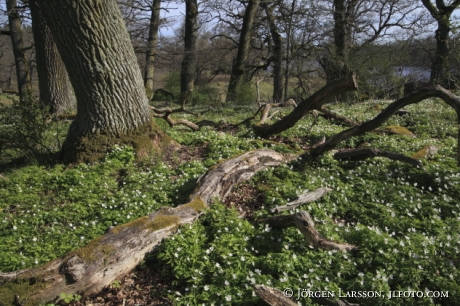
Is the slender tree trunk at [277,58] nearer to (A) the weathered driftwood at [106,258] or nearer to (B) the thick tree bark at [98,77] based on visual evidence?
(B) the thick tree bark at [98,77]

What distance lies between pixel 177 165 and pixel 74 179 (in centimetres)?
191

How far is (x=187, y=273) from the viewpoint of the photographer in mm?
3467

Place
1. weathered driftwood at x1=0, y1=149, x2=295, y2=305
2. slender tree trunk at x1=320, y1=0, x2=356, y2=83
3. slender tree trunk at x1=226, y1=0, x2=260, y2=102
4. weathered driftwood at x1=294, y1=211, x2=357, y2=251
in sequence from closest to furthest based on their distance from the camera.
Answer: weathered driftwood at x1=0, y1=149, x2=295, y2=305, weathered driftwood at x1=294, y1=211, x2=357, y2=251, slender tree trunk at x1=320, y1=0, x2=356, y2=83, slender tree trunk at x1=226, y1=0, x2=260, y2=102

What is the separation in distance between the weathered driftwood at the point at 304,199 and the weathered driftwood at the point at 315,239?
780 mm

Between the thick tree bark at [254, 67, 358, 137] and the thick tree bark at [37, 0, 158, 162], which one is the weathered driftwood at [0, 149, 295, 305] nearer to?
the thick tree bark at [37, 0, 158, 162]

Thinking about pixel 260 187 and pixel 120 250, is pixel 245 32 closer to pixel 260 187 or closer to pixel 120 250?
pixel 260 187

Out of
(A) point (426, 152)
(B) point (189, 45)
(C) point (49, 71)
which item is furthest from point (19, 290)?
(B) point (189, 45)

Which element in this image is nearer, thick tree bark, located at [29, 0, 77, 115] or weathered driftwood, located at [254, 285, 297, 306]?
weathered driftwood, located at [254, 285, 297, 306]

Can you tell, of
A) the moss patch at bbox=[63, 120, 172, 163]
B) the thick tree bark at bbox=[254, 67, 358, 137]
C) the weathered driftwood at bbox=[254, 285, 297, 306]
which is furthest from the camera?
the thick tree bark at bbox=[254, 67, 358, 137]

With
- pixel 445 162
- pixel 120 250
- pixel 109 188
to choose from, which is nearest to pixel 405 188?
pixel 445 162

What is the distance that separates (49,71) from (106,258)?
10.1m

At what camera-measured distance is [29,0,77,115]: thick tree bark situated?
1102 centimetres

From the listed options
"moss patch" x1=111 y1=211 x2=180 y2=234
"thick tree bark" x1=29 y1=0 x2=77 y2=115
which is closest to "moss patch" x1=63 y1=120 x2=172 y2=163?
"moss patch" x1=111 y1=211 x2=180 y2=234

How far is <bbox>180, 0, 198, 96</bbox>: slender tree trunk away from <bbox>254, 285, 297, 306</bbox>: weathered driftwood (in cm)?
1831
